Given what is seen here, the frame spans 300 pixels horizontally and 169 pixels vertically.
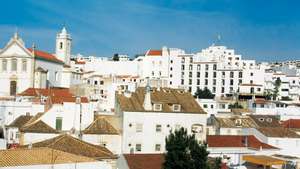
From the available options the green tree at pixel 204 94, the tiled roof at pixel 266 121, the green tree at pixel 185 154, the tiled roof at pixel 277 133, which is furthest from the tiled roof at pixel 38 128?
the green tree at pixel 204 94

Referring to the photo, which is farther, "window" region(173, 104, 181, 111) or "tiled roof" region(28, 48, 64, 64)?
"tiled roof" region(28, 48, 64, 64)

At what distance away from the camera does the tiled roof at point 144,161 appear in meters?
34.7

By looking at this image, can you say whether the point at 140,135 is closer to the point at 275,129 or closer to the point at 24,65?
the point at 275,129

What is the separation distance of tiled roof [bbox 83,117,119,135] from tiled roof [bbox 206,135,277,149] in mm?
9052

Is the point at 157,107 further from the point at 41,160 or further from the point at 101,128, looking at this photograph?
the point at 41,160

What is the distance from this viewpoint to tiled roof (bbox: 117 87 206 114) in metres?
46.0

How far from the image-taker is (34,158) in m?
28.3

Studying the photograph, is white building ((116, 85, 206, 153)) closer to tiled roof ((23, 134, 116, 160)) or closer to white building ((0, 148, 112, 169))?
tiled roof ((23, 134, 116, 160))

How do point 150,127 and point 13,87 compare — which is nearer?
point 150,127

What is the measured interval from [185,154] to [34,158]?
8.94 m

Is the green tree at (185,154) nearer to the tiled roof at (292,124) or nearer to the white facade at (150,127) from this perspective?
the white facade at (150,127)

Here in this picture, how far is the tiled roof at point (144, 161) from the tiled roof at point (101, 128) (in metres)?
7.80

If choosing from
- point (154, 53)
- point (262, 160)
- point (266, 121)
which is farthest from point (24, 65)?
point (262, 160)

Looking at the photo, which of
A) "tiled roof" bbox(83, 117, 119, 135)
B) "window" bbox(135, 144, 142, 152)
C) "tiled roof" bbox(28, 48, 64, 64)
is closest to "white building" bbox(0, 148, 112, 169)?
"tiled roof" bbox(83, 117, 119, 135)
